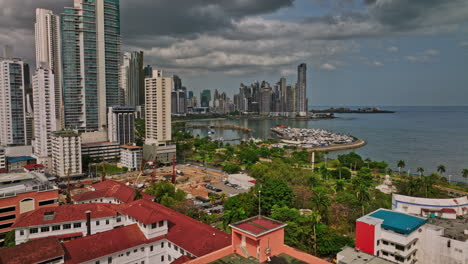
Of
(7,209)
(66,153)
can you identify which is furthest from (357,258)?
(66,153)

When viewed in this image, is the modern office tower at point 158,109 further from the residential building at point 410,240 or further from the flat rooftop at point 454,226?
the flat rooftop at point 454,226

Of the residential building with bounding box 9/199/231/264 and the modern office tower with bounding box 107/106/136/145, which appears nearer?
the residential building with bounding box 9/199/231/264


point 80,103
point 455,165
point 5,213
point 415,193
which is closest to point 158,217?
point 5,213

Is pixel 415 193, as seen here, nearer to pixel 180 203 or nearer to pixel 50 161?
pixel 180 203

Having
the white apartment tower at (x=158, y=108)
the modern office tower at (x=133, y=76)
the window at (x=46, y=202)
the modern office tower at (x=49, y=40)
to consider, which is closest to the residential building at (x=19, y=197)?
the window at (x=46, y=202)

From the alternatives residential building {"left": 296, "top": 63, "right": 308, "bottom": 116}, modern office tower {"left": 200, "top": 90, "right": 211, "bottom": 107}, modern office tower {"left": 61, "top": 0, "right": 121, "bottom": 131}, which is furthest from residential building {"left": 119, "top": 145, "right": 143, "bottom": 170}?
modern office tower {"left": 200, "top": 90, "right": 211, "bottom": 107}

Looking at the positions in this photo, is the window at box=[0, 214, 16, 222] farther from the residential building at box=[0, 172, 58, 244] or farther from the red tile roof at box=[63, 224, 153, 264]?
the red tile roof at box=[63, 224, 153, 264]
